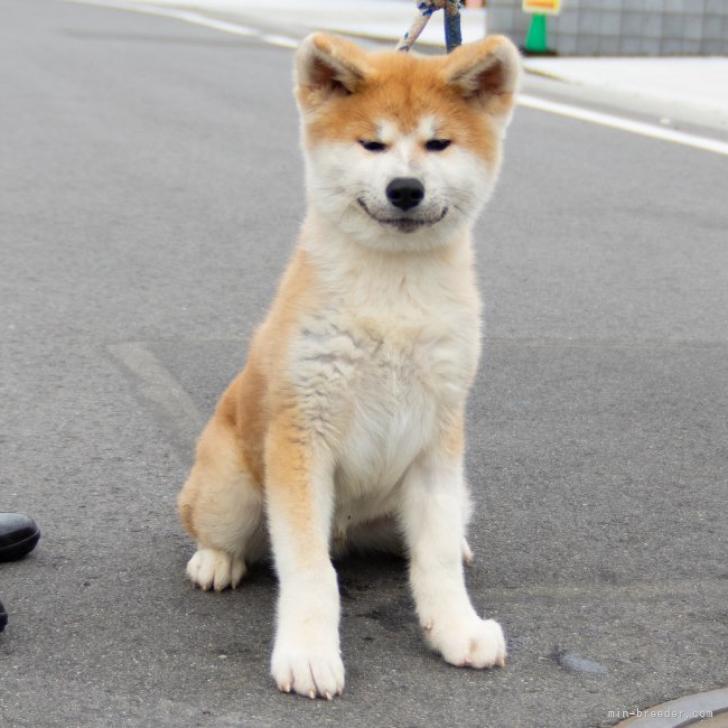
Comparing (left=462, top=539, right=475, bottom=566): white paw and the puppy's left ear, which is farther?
(left=462, top=539, right=475, bottom=566): white paw

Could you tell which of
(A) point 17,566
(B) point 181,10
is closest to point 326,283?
(A) point 17,566

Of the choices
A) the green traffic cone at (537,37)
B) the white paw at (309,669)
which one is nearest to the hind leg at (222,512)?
the white paw at (309,669)

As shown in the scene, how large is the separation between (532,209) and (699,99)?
424 centimetres

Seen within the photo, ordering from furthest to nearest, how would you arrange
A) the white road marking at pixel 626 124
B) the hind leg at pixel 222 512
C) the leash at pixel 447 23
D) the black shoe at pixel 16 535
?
the white road marking at pixel 626 124
the leash at pixel 447 23
the black shoe at pixel 16 535
the hind leg at pixel 222 512

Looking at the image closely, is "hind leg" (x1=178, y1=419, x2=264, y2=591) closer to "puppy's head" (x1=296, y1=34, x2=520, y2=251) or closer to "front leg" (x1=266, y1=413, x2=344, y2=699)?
"front leg" (x1=266, y1=413, x2=344, y2=699)

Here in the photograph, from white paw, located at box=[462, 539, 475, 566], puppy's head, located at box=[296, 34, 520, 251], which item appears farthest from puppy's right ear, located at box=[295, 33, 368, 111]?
white paw, located at box=[462, 539, 475, 566]

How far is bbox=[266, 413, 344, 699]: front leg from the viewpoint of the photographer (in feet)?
11.0

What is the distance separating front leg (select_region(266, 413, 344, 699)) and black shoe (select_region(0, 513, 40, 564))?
31.9 inches

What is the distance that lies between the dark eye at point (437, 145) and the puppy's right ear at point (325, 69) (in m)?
0.22

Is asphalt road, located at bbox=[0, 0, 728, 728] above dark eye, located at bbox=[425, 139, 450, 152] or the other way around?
the other way around

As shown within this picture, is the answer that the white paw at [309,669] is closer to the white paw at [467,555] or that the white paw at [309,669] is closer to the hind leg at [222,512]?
the hind leg at [222,512]

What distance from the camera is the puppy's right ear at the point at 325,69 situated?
3.43m

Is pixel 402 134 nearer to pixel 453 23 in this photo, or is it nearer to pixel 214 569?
pixel 453 23

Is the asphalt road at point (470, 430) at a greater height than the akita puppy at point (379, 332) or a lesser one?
lesser
